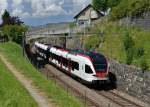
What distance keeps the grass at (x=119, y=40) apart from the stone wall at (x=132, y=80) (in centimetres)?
158

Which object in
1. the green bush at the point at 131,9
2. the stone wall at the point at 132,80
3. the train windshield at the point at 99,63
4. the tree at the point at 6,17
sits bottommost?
the stone wall at the point at 132,80

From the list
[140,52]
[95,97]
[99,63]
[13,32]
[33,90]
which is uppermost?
[13,32]

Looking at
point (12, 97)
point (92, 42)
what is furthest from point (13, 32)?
point (12, 97)

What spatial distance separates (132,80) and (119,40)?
54.7 feet

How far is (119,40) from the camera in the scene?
5888 centimetres

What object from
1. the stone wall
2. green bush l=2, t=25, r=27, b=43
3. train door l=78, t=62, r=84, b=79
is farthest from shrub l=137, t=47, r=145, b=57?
green bush l=2, t=25, r=27, b=43

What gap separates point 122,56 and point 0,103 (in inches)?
1068

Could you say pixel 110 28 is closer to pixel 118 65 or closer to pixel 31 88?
pixel 118 65

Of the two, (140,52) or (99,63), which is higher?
(140,52)

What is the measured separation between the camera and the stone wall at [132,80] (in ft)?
130

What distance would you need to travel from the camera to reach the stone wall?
39719 mm

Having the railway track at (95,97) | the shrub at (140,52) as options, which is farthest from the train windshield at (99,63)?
the shrub at (140,52)

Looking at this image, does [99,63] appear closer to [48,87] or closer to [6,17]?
[48,87]

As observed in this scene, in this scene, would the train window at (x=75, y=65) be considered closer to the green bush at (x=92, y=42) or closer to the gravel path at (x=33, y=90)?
the gravel path at (x=33, y=90)
